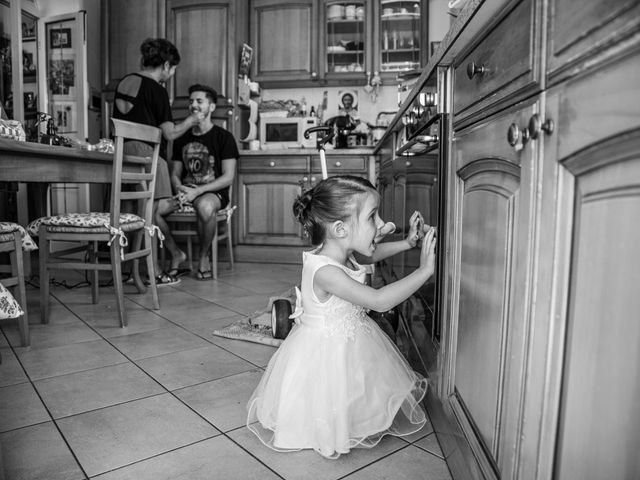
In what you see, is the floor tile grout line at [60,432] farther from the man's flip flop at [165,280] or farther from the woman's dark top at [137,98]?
the woman's dark top at [137,98]

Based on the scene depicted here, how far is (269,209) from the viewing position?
4.28m

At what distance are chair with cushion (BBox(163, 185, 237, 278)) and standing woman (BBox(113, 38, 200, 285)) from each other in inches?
13.6

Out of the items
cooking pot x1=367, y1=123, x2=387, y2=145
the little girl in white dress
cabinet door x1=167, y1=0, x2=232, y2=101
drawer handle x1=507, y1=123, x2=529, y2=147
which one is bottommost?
the little girl in white dress

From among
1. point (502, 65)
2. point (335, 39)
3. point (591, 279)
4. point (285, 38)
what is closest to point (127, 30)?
point (285, 38)

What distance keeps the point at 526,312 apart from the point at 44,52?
15.4ft

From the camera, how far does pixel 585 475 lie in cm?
58

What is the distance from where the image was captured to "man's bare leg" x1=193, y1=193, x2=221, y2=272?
3.60 metres

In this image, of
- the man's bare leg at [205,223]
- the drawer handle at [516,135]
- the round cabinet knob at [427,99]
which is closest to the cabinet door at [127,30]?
the man's bare leg at [205,223]

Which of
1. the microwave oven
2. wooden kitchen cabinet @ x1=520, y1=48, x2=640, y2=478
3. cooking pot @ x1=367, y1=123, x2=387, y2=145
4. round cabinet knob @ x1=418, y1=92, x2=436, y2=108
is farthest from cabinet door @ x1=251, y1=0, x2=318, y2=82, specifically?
wooden kitchen cabinet @ x1=520, y1=48, x2=640, y2=478

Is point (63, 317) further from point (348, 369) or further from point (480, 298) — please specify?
point (480, 298)

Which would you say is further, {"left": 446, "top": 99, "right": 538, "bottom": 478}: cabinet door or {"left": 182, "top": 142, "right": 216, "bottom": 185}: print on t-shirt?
{"left": 182, "top": 142, "right": 216, "bottom": 185}: print on t-shirt

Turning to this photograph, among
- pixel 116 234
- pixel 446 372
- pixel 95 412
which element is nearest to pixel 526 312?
pixel 446 372

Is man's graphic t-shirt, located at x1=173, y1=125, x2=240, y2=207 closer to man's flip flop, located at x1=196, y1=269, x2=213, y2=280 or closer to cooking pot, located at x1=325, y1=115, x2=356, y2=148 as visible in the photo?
man's flip flop, located at x1=196, y1=269, x2=213, y2=280

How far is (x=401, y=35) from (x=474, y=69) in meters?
3.65
